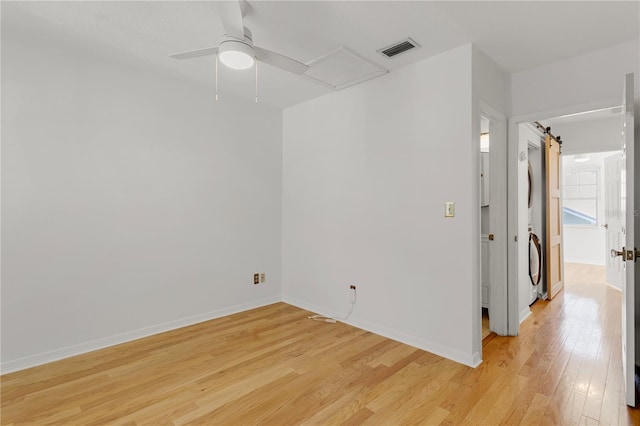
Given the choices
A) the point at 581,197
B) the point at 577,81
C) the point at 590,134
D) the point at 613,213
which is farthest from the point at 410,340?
the point at 581,197

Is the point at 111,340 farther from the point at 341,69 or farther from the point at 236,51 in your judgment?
the point at 341,69

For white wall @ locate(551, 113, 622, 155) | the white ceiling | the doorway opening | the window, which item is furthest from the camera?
the window

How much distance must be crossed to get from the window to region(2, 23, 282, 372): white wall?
7.22 m

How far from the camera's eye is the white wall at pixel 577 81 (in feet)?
8.05

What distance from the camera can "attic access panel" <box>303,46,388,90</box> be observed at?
2705 millimetres

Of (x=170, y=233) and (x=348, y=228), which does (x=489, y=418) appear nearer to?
(x=348, y=228)

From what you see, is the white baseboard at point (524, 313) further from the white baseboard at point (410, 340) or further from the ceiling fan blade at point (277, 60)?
the ceiling fan blade at point (277, 60)

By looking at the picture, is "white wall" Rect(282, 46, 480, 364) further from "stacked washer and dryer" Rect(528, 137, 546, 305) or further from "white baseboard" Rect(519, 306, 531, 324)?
"stacked washer and dryer" Rect(528, 137, 546, 305)

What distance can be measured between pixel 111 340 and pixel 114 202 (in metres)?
1.24

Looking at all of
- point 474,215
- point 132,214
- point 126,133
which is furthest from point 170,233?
point 474,215

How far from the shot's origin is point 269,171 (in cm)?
412

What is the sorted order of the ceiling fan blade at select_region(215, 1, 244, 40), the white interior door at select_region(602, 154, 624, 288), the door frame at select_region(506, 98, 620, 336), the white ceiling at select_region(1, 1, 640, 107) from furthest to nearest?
1. the white interior door at select_region(602, 154, 624, 288)
2. the door frame at select_region(506, 98, 620, 336)
3. the white ceiling at select_region(1, 1, 640, 107)
4. the ceiling fan blade at select_region(215, 1, 244, 40)

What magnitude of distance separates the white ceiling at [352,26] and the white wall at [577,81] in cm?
9

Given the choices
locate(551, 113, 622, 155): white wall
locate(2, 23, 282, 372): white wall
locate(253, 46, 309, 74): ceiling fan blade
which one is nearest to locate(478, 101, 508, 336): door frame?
locate(253, 46, 309, 74): ceiling fan blade
